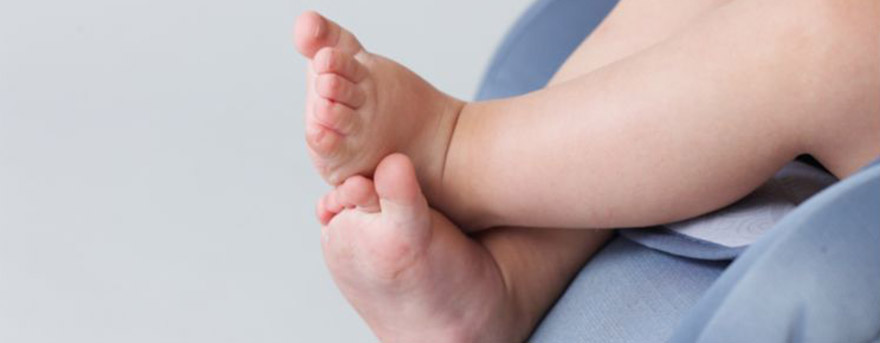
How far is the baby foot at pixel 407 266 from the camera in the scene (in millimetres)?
958

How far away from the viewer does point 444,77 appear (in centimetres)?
188

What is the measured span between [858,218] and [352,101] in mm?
305

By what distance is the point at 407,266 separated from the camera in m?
0.98

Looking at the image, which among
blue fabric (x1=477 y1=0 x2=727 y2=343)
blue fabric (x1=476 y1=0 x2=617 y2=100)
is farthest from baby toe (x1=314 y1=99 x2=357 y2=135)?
blue fabric (x1=476 y1=0 x2=617 y2=100)

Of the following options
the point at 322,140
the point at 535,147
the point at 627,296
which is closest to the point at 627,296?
the point at 627,296

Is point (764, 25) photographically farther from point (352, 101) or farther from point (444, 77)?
point (444, 77)

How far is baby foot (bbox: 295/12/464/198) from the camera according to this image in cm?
94

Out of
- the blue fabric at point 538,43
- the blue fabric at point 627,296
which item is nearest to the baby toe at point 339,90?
the blue fabric at point 627,296

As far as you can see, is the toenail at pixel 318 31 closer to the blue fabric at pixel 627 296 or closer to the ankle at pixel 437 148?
the ankle at pixel 437 148

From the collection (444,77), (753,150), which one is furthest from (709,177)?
(444,77)

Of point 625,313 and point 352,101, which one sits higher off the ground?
point 352,101

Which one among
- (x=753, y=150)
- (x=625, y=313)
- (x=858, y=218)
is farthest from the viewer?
(x=625, y=313)

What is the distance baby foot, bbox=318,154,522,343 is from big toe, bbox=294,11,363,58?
3.1 inches

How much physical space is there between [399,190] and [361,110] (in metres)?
0.05
